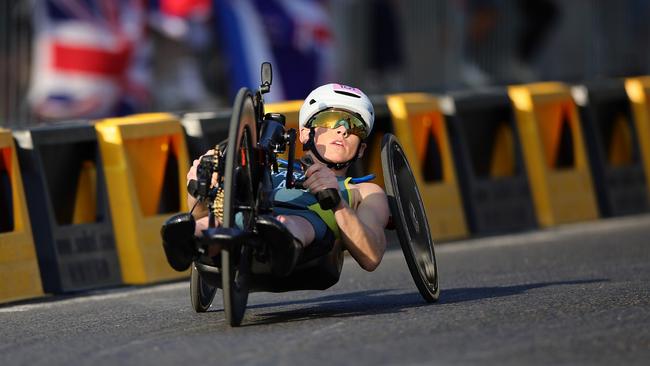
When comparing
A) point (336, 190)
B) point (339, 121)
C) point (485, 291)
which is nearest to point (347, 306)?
point (485, 291)

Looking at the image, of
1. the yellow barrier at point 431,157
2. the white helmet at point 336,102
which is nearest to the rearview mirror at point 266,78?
the white helmet at point 336,102

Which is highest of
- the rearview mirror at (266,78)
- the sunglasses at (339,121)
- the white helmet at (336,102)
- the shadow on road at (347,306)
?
the rearview mirror at (266,78)

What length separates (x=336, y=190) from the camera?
27.4ft

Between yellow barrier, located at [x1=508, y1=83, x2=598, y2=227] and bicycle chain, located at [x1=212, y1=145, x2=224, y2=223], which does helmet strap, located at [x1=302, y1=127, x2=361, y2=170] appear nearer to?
bicycle chain, located at [x1=212, y1=145, x2=224, y2=223]

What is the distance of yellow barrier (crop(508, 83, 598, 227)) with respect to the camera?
15.3 meters

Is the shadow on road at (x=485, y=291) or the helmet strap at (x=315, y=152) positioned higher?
the helmet strap at (x=315, y=152)

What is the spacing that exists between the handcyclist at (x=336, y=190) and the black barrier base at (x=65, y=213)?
9.51ft

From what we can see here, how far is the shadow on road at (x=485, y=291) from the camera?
30.9 ft

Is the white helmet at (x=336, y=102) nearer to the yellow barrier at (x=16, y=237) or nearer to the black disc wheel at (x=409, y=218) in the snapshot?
the black disc wheel at (x=409, y=218)

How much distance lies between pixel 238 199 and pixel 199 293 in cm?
113

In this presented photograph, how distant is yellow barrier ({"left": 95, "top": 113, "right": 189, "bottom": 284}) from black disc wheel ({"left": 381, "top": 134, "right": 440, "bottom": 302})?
3.01 meters

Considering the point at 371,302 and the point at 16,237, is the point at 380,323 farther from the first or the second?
the point at 16,237

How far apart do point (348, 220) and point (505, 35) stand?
1694 centimetres

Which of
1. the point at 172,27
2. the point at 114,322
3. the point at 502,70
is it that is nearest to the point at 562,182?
the point at 172,27
